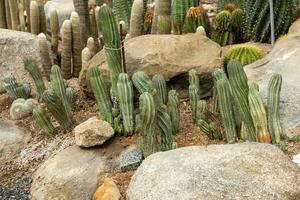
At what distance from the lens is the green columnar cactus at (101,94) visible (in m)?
6.14

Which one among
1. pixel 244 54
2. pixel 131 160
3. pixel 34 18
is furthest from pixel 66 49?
pixel 131 160

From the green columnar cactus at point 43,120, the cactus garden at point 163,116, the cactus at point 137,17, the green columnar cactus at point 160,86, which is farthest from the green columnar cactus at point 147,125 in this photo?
the cactus at point 137,17

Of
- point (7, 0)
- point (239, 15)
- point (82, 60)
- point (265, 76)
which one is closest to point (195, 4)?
point (239, 15)

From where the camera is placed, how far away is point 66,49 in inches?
326

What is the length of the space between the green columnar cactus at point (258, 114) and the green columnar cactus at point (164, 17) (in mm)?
3308

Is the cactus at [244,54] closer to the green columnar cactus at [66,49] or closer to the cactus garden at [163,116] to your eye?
the cactus garden at [163,116]

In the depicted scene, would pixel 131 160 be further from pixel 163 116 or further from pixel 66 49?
pixel 66 49

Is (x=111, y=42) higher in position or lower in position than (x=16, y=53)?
higher

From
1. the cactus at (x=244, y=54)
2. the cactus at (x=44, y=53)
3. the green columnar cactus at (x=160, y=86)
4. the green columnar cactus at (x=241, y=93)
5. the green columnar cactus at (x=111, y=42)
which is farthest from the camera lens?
the cactus at (x=44, y=53)

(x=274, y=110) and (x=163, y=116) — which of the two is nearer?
(x=274, y=110)

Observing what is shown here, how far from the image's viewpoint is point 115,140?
5949 millimetres

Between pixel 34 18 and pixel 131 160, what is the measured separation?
4732 mm

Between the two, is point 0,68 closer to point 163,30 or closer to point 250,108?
point 163,30

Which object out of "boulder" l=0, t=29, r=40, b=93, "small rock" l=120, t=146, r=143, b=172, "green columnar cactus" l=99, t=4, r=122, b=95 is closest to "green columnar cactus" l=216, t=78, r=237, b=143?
"small rock" l=120, t=146, r=143, b=172
